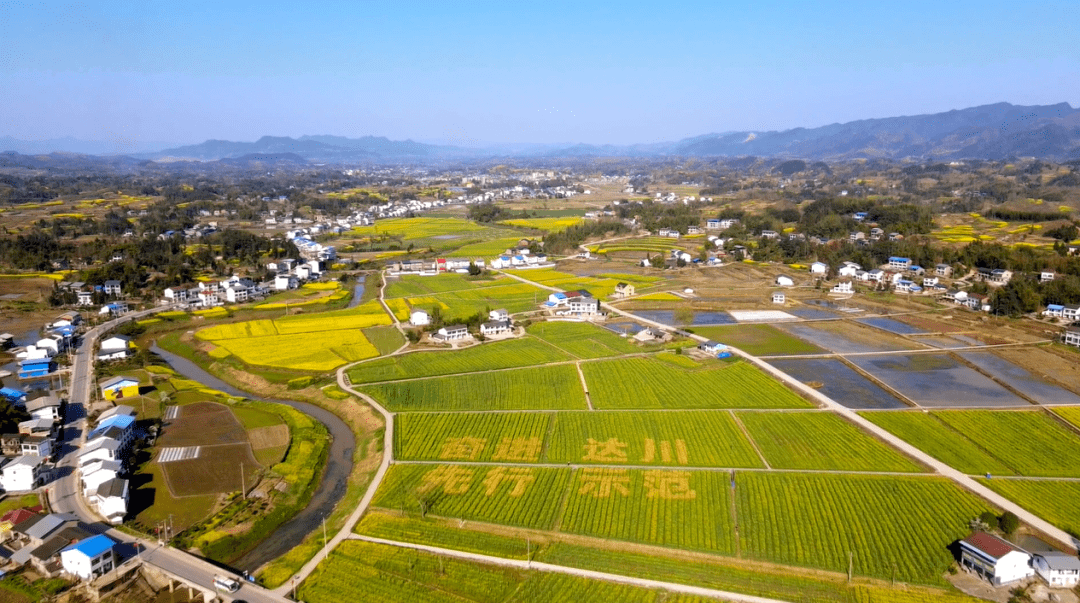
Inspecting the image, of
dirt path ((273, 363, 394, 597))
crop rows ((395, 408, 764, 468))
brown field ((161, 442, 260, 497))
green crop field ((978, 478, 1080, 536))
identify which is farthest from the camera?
crop rows ((395, 408, 764, 468))

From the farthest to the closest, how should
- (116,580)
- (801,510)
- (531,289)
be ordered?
(531,289) → (801,510) → (116,580)

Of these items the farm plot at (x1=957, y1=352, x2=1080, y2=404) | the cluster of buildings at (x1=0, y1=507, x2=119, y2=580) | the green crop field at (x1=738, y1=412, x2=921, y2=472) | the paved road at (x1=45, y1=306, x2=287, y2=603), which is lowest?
the farm plot at (x1=957, y1=352, x2=1080, y2=404)

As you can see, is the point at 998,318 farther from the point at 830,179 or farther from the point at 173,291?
the point at 830,179

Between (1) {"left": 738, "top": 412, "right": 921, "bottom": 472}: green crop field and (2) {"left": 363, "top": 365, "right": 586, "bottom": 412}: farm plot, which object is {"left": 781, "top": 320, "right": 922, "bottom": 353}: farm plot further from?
(2) {"left": 363, "top": 365, "right": 586, "bottom": 412}: farm plot

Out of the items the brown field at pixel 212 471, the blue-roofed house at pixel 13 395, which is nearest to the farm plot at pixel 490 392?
the brown field at pixel 212 471

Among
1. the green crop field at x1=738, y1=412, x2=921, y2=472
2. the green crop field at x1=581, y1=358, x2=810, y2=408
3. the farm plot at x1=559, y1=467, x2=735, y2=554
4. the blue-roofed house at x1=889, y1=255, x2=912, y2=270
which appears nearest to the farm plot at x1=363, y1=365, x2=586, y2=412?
the green crop field at x1=581, y1=358, x2=810, y2=408

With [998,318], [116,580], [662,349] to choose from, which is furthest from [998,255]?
[116,580]

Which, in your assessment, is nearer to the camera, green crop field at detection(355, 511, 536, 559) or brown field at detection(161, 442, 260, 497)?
green crop field at detection(355, 511, 536, 559)
